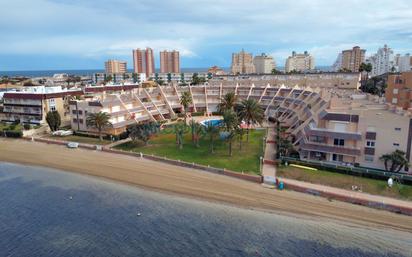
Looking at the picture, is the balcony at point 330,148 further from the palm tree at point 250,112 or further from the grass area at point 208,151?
the palm tree at point 250,112

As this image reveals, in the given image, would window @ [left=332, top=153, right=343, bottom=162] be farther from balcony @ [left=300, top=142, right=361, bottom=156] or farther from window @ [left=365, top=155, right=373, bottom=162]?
window @ [left=365, top=155, right=373, bottom=162]

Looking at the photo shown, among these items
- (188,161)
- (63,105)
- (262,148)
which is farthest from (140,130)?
(63,105)

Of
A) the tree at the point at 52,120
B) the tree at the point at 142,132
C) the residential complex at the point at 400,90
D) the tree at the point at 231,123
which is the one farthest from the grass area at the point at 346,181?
the tree at the point at 52,120

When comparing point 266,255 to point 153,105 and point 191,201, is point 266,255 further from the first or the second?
point 153,105

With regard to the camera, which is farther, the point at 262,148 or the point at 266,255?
the point at 262,148

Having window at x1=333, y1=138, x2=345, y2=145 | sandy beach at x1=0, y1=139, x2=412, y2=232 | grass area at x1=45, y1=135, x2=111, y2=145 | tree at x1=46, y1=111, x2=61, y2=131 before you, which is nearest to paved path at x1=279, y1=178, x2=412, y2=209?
sandy beach at x1=0, y1=139, x2=412, y2=232

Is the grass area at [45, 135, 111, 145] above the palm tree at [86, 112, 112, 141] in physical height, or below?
below

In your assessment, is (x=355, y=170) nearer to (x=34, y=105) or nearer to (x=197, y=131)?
(x=197, y=131)
